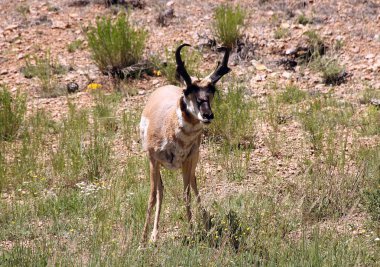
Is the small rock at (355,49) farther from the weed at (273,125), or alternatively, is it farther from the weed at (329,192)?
the weed at (329,192)

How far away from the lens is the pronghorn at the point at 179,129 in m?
6.63

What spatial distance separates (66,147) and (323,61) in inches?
192

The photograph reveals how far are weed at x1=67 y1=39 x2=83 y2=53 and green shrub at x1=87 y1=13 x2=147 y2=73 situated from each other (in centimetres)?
82

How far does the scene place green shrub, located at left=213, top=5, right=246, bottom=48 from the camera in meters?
12.5

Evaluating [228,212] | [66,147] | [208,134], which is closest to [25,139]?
[66,147]

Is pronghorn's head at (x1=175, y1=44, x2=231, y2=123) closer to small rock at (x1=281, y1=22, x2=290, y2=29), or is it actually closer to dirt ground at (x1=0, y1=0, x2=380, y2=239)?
dirt ground at (x1=0, y1=0, x2=380, y2=239)

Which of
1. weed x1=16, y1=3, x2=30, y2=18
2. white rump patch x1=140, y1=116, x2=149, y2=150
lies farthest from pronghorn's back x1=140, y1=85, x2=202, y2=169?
weed x1=16, y1=3, x2=30, y2=18

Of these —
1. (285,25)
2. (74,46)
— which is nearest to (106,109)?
(74,46)

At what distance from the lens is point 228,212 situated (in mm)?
6977

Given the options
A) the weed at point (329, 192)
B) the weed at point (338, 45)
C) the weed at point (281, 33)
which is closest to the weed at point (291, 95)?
the weed at point (338, 45)

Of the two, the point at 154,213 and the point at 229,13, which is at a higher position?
the point at 229,13

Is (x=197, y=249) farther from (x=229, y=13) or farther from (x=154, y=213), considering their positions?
(x=229, y=13)

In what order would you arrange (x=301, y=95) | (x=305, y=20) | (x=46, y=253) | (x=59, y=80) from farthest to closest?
(x=305, y=20), (x=59, y=80), (x=301, y=95), (x=46, y=253)

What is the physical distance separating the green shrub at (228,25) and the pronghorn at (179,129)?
499 cm
